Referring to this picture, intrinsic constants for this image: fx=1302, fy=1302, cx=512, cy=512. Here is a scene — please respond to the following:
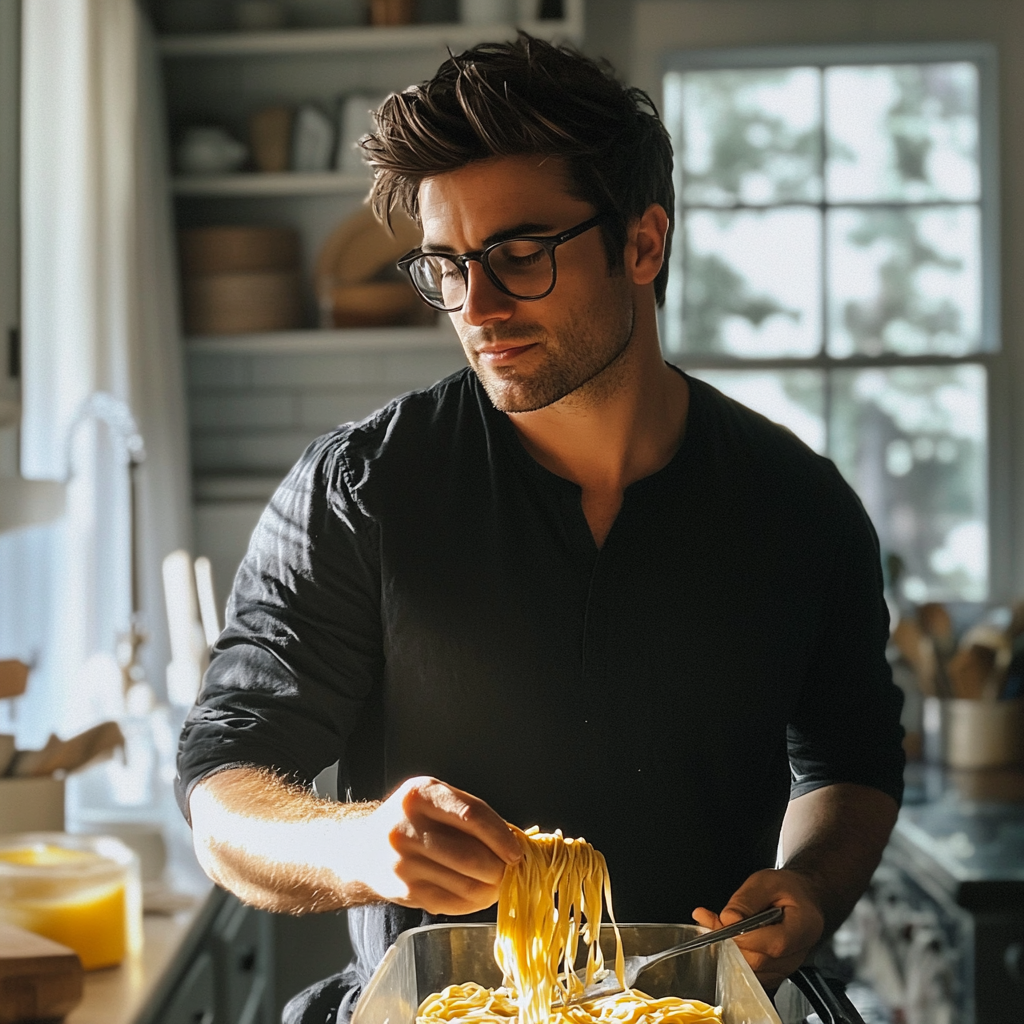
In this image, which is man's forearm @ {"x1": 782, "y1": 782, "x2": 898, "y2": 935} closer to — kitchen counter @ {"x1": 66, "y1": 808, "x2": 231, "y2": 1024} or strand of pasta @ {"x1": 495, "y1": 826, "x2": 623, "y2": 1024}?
strand of pasta @ {"x1": 495, "y1": 826, "x2": 623, "y2": 1024}

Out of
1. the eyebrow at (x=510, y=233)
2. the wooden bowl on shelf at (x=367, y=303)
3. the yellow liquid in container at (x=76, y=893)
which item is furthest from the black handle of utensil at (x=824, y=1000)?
the wooden bowl on shelf at (x=367, y=303)

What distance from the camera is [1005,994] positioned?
2.19 meters

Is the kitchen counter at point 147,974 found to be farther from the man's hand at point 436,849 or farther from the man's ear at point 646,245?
the man's ear at point 646,245

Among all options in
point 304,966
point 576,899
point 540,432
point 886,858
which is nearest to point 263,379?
point 304,966

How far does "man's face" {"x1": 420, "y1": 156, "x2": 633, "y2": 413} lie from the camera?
138 cm

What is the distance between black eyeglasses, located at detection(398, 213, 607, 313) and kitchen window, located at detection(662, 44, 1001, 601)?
2.41 m

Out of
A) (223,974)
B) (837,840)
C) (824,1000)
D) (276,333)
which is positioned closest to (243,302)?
(276,333)

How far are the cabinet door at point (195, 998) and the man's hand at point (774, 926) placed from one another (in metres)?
0.93

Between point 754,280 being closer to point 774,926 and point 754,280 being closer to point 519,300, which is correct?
point 519,300

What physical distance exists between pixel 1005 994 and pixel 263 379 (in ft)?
8.06

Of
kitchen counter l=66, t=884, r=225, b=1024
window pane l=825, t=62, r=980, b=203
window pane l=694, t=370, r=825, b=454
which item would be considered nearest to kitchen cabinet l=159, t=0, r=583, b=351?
window pane l=825, t=62, r=980, b=203

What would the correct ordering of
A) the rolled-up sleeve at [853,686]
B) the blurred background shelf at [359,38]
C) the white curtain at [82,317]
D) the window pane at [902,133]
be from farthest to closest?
the window pane at [902,133]
the blurred background shelf at [359,38]
the white curtain at [82,317]
the rolled-up sleeve at [853,686]

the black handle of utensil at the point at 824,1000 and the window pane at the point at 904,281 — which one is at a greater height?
the window pane at the point at 904,281

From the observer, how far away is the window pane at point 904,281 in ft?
12.3
